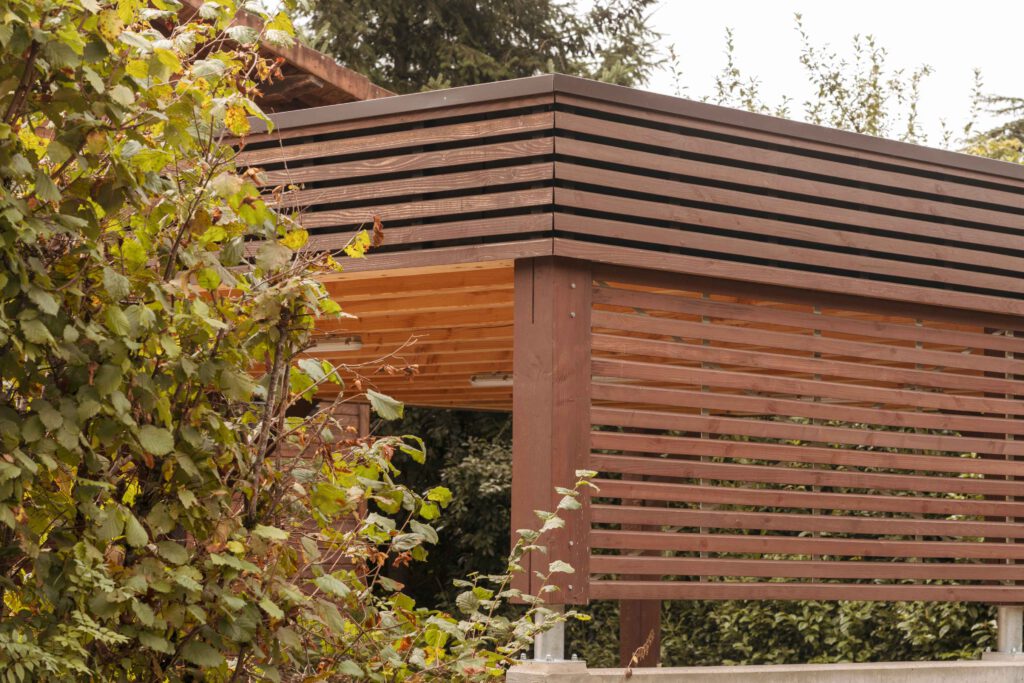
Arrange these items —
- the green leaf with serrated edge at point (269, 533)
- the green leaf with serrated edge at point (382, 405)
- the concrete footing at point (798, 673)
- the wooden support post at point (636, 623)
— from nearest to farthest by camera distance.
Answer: the green leaf with serrated edge at point (269, 533) < the green leaf with serrated edge at point (382, 405) < the concrete footing at point (798, 673) < the wooden support post at point (636, 623)

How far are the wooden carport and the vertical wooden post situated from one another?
0.4 inches

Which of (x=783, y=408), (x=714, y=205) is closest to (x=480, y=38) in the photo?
(x=714, y=205)

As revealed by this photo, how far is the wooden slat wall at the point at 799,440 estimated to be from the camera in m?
6.45

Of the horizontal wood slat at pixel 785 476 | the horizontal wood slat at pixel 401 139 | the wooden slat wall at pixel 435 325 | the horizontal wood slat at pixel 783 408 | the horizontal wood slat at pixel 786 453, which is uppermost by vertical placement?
the horizontal wood slat at pixel 401 139

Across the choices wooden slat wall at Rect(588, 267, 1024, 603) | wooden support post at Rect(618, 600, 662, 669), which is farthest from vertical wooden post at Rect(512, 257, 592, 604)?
wooden support post at Rect(618, 600, 662, 669)

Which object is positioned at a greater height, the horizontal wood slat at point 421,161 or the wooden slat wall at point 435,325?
the horizontal wood slat at point 421,161

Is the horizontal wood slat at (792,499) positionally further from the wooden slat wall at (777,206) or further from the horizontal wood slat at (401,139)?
the horizontal wood slat at (401,139)

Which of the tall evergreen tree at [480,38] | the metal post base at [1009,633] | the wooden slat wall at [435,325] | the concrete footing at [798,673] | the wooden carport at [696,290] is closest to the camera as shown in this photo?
the concrete footing at [798,673]

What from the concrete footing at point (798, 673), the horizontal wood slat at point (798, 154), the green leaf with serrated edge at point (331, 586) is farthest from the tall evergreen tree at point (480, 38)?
the green leaf with serrated edge at point (331, 586)

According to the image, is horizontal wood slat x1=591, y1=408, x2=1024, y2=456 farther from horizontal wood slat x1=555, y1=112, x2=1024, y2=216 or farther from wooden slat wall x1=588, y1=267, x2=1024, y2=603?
horizontal wood slat x1=555, y1=112, x2=1024, y2=216

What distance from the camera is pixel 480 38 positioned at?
19250mm

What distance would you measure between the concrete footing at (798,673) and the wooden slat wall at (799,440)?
36 cm

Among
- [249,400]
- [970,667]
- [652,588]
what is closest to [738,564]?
[652,588]

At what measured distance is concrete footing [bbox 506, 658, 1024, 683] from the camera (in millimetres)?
5996
